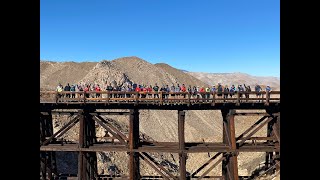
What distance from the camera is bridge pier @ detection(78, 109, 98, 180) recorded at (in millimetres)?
18297

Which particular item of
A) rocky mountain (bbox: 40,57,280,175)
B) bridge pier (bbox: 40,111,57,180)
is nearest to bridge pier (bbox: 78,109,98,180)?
bridge pier (bbox: 40,111,57,180)

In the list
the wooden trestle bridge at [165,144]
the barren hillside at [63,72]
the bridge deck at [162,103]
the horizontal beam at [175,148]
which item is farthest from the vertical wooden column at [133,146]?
the barren hillside at [63,72]

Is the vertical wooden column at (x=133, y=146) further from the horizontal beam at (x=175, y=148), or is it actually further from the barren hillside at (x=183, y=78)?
the barren hillside at (x=183, y=78)

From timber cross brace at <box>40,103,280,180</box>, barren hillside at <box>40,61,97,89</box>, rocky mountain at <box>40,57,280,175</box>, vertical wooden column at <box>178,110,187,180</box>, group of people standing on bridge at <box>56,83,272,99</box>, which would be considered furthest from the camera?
Answer: barren hillside at <box>40,61,97,89</box>

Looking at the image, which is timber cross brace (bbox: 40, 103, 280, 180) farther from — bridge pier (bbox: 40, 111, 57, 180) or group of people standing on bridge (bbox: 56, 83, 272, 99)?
group of people standing on bridge (bbox: 56, 83, 272, 99)

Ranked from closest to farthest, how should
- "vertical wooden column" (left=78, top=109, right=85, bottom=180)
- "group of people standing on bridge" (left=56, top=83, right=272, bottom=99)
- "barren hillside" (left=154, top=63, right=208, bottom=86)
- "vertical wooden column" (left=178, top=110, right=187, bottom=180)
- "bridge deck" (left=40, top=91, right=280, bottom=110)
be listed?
"vertical wooden column" (left=178, top=110, right=187, bottom=180), "vertical wooden column" (left=78, top=109, right=85, bottom=180), "bridge deck" (left=40, top=91, right=280, bottom=110), "group of people standing on bridge" (left=56, top=83, right=272, bottom=99), "barren hillside" (left=154, top=63, right=208, bottom=86)

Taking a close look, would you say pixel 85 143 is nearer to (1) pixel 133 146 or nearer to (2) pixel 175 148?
(1) pixel 133 146

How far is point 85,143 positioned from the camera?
18.5 metres

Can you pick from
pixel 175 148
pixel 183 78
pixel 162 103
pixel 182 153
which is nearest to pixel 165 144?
pixel 175 148

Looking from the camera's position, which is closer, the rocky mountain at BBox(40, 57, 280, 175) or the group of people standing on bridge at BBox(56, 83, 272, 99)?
the group of people standing on bridge at BBox(56, 83, 272, 99)

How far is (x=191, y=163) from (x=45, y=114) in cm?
2524

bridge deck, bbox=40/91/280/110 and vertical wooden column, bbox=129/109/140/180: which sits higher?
bridge deck, bbox=40/91/280/110
